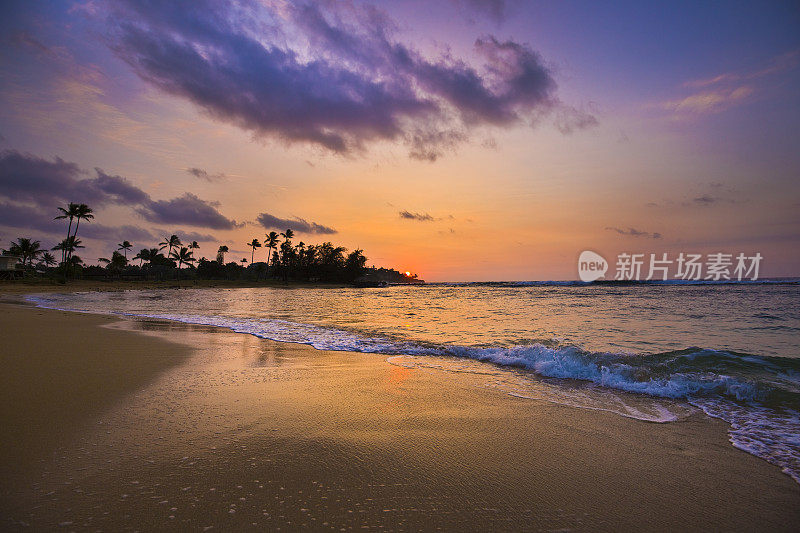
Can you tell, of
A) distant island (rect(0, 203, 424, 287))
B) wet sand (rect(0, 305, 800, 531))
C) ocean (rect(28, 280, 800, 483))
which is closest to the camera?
wet sand (rect(0, 305, 800, 531))

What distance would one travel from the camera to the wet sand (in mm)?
2453

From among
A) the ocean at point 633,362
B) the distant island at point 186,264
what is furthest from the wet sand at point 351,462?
the distant island at point 186,264

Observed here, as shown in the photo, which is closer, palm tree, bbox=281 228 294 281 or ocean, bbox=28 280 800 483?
ocean, bbox=28 280 800 483

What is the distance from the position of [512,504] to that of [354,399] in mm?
2860

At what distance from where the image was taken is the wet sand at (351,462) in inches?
96.6

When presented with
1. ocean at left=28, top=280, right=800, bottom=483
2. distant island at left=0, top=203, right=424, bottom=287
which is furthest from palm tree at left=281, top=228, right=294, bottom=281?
ocean at left=28, top=280, right=800, bottom=483

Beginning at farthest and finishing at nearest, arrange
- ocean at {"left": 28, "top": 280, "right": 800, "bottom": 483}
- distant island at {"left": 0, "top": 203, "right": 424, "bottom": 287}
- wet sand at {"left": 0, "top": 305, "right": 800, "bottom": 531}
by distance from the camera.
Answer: distant island at {"left": 0, "top": 203, "right": 424, "bottom": 287}, ocean at {"left": 28, "top": 280, "right": 800, "bottom": 483}, wet sand at {"left": 0, "top": 305, "right": 800, "bottom": 531}

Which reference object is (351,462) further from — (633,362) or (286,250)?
(286,250)

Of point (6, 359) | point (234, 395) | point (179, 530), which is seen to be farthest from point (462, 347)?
point (6, 359)

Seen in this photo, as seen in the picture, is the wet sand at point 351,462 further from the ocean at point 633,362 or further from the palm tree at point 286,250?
the palm tree at point 286,250

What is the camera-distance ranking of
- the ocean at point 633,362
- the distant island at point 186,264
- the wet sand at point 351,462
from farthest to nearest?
the distant island at point 186,264 → the ocean at point 633,362 → the wet sand at point 351,462

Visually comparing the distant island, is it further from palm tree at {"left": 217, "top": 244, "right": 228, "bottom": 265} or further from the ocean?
the ocean

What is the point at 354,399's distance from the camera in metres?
5.11

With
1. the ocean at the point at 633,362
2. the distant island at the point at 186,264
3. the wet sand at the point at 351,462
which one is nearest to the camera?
the wet sand at the point at 351,462
